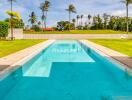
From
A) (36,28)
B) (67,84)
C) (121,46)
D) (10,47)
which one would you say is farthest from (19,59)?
(36,28)

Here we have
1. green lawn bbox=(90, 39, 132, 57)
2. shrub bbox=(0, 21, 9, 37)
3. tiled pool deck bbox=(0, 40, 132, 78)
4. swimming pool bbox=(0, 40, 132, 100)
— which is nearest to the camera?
swimming pool bbox=(0, 40, 132, 100)

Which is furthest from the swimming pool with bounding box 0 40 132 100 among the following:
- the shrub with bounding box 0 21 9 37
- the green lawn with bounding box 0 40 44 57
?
the shrub with bounding box 0 21 9 37

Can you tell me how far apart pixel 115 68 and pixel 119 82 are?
9.08 feet

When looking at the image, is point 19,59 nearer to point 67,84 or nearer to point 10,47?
point 67,84

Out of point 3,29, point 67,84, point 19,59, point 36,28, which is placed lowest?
point 67,84

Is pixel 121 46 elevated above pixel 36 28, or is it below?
below

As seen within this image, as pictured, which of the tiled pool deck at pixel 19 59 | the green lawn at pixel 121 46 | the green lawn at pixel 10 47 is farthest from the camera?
the green lawn at pixel 121 46

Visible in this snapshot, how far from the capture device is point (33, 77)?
35.6ft

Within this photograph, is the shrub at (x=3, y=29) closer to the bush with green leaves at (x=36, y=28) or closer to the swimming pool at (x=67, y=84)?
the swimming pool at (x=67, y=84)

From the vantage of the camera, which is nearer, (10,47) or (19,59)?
(19,59)

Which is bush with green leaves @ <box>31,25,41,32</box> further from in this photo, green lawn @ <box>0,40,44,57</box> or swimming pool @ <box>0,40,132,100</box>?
swimming pool @ <box>0,40,132,100</box>

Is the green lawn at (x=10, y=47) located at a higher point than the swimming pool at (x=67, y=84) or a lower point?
higher

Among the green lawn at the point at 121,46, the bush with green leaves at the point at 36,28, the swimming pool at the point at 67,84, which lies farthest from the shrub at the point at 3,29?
the bush with green leaves at the point at 36,28

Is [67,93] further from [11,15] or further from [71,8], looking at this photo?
[71,8]
